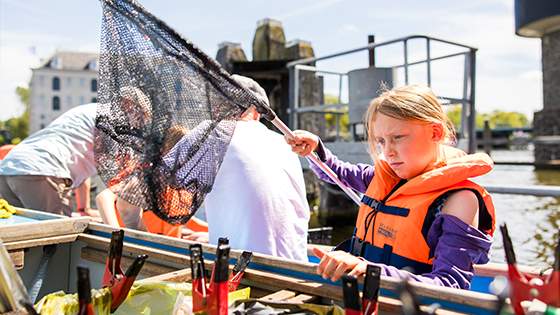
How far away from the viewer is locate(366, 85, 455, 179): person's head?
1.67 m

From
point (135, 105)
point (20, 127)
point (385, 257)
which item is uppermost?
point (20, 127)

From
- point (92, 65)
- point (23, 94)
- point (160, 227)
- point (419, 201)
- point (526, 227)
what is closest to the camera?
point (419, 201)

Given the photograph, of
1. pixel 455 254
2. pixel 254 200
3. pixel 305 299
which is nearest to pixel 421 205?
pixel 455 254

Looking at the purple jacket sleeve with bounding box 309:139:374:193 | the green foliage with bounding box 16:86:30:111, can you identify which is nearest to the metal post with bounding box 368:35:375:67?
the purple jacket sleeve with bounding box 309:139:374:193

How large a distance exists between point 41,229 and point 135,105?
112 cm

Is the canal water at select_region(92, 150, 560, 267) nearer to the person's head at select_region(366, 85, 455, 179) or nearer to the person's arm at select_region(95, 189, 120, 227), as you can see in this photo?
the person's arm at select_region(95, 189, 120, 227)

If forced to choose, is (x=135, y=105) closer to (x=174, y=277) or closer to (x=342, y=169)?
(x=174, y=277)

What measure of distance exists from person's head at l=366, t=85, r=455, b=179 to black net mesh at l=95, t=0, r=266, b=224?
646 millimetres

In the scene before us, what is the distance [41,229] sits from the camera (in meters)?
2.22

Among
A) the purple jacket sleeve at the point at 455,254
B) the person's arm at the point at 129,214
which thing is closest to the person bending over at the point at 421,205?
the purple jacket sleeve at the point at 455,254

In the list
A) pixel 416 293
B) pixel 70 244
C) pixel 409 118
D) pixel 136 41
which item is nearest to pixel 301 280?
pixel 416 293

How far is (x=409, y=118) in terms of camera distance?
65.6 inches

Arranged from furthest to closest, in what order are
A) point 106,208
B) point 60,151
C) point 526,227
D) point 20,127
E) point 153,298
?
point 20,127 < point 526,227 < point 60,151 < point 106,208 < point 153,298

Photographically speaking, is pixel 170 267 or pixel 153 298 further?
pixel 170 267
